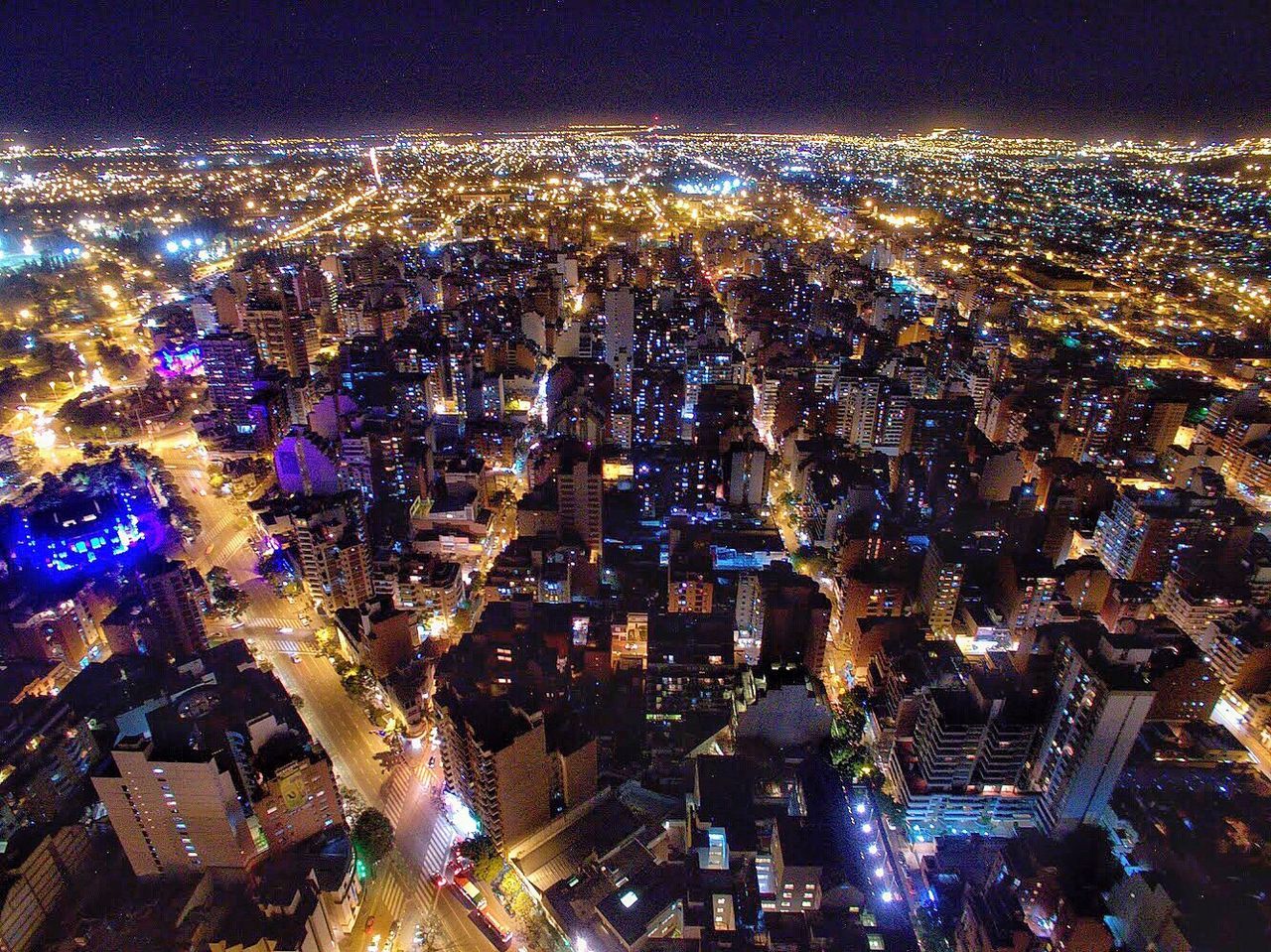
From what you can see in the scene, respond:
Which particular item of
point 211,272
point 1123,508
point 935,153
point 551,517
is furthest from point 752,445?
point 935,153

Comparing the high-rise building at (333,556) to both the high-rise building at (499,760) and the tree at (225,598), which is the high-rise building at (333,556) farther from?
the high-rise building at (499,760)

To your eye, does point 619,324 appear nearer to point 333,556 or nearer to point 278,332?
point 278,332

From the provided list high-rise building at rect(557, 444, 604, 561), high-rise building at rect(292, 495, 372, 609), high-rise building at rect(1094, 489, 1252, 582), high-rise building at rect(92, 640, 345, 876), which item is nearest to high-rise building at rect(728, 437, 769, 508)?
high-rise building at rect(557, 444, 604, 561)

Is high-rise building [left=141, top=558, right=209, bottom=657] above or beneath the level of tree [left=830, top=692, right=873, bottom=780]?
above

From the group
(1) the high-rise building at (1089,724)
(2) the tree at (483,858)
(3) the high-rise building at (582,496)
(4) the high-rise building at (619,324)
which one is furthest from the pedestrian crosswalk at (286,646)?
(4) the high-rise building at (619,324)

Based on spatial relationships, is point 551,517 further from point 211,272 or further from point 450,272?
point 211,272

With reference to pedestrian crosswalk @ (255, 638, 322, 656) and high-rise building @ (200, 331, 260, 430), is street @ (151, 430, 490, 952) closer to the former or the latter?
pedestrian crosswalk @ (255, 638, 322, 656)
